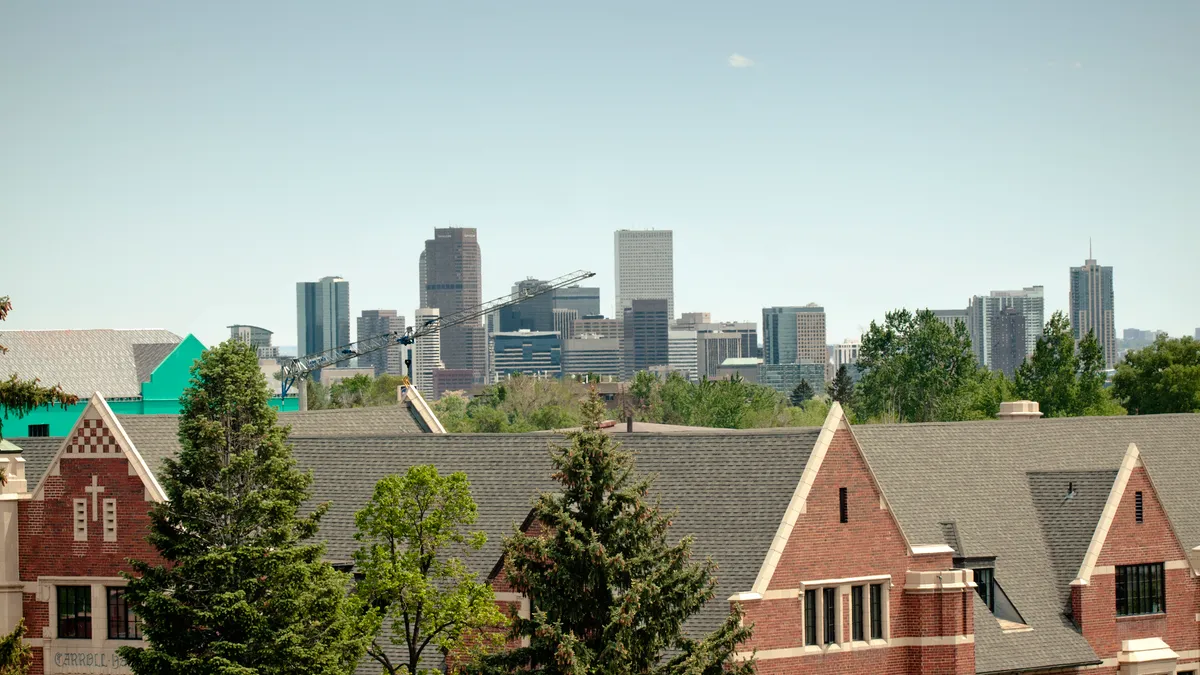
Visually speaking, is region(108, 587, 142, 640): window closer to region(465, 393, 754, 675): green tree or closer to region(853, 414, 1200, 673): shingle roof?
region(465, 393, 754, 675): green tree

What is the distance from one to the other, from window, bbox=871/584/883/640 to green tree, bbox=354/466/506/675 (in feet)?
31.8

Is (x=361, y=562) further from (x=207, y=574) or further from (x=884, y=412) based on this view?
(x=884, y=412)

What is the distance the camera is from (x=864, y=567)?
4406 centimetres

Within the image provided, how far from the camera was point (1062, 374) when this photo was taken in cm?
14525

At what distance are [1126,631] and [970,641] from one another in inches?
329

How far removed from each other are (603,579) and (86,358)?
68.1 m

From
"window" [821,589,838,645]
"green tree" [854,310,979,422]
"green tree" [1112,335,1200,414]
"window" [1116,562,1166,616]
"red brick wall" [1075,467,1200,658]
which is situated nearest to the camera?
"window" [821,589,838,645]

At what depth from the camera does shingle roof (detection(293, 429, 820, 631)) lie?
43.3 m

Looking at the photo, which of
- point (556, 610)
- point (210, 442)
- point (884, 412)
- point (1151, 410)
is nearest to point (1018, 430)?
point (556, 610)

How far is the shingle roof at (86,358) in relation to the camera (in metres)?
96.5

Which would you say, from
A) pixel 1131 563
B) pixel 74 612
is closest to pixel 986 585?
pixel 1131 563

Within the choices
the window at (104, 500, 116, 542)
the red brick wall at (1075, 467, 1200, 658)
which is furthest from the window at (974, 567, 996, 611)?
the window at (104, 500, 116, 542)

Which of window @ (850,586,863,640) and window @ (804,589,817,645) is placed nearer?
window @ (804,589,817,645)

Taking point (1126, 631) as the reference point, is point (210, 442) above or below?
above
